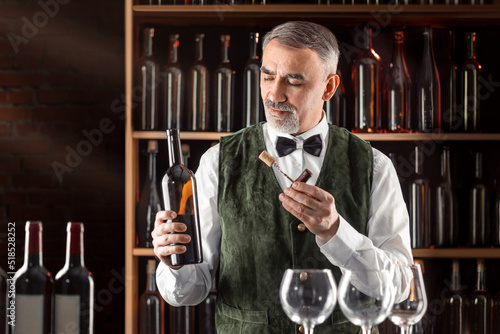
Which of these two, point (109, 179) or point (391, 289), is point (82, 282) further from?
point (109, 179)

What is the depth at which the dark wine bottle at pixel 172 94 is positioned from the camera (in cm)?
214

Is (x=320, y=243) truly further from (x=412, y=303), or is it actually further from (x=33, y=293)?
(x=33, y=293)

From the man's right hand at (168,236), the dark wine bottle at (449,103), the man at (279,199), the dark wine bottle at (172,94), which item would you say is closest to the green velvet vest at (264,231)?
the man at (279,199)

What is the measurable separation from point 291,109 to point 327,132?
218 mm

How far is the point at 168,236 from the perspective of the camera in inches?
49.0

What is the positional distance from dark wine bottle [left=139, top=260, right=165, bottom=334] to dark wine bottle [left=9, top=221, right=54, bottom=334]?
1168 mm

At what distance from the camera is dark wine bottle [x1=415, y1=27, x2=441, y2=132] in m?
2.12

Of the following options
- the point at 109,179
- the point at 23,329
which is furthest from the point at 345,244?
the point at 109,179

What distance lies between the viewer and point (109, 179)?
8.38 ft

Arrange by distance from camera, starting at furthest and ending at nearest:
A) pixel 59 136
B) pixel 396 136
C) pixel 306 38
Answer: pixel 59 136
pixel 396 136
pixel 306 38

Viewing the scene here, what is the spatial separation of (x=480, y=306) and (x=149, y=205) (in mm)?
1276

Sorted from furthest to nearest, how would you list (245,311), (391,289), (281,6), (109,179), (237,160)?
1. (109,179)
2. (281,6)
3. (237,160)
4. (245,311)
5. (391,289)

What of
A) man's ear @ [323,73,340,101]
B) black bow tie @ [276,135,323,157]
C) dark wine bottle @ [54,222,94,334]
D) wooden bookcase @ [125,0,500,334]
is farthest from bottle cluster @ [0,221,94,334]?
wooden bookcase @ [125,0,500,334]

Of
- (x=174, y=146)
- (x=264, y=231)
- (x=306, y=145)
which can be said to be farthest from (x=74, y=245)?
(x=306, y=145)
